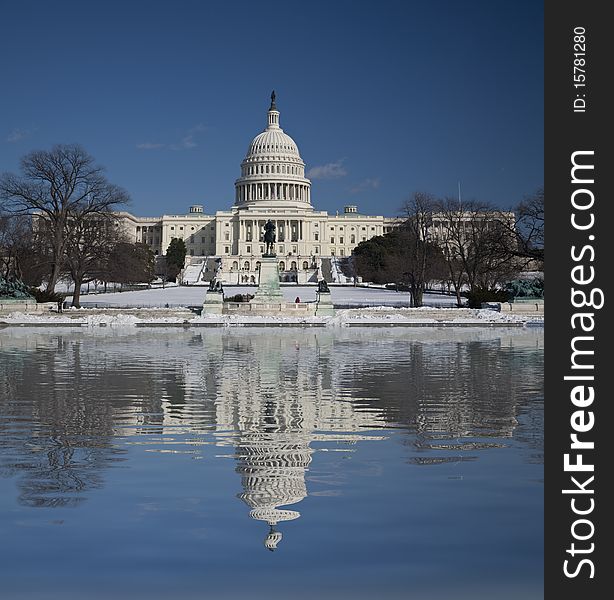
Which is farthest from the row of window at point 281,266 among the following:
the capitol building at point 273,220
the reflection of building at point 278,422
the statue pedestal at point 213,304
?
the reflection of building at point 278,422

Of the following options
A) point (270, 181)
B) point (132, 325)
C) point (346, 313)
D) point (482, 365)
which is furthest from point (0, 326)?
point (270, 181)

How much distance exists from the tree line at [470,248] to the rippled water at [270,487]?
27360 millimetres

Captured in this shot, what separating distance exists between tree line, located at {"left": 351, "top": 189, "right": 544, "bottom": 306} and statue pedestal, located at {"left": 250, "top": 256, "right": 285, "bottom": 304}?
8.83 meters

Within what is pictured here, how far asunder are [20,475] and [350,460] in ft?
10.4

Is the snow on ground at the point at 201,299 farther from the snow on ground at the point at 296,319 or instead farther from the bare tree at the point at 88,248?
the snow on ground at the point at 296,319

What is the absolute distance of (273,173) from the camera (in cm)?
15125

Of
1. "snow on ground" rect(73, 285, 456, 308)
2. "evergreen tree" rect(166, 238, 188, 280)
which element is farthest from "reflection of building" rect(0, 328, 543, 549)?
"evergreen tree" rect(166, 238, 188, 280)

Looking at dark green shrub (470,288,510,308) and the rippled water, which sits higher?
dark green shrub (470,288,510,308)

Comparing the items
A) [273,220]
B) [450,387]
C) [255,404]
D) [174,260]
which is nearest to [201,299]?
[450,387]

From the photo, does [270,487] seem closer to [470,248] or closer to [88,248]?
[88,248]

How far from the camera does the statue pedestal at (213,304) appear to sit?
38469 mm

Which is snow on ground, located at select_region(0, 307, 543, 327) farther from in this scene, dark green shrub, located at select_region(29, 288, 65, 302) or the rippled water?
the rippled water

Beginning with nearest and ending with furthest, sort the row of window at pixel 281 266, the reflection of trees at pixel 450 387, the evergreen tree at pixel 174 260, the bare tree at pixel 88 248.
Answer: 1. the reflection of trees at pixel 450 387
2. the bare tree at pixel 88 248
3. the evergreen tree at pixel 174 260
4. the row of window at pixel 281 266

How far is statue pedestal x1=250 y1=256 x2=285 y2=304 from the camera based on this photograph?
132 feet
